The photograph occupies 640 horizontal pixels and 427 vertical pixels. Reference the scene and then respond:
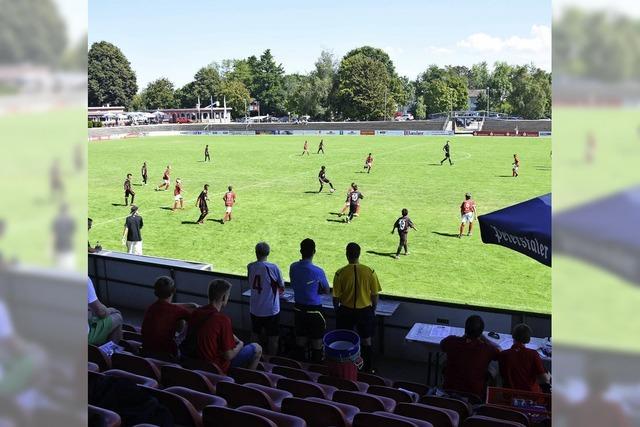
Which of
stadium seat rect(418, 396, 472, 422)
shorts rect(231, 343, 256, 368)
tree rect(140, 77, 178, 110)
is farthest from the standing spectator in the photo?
tree rect(140, 77, 178, 110)

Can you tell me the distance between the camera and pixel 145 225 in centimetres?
1995

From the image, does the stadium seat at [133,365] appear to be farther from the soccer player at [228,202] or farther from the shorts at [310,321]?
the soccer player at [228,202]

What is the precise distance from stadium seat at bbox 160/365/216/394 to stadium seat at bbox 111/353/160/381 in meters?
0.23

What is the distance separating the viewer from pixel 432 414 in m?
4.48

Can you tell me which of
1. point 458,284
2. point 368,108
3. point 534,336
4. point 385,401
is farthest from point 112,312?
point 368,108

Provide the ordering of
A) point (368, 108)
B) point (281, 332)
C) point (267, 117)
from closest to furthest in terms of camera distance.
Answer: point (281, 332), point (368, 108), point (267, 117)

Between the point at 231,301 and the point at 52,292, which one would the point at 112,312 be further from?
the point at 52,292

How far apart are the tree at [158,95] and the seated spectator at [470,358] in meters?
111

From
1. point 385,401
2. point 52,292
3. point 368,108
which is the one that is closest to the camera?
point 52,292

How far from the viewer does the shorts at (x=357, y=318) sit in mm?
7312

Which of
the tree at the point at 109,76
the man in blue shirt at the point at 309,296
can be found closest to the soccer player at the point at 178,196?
the man in blue shirt at the point at 309,296

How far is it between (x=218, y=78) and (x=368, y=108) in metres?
36.9

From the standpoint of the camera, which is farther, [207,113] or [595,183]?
[207,113]

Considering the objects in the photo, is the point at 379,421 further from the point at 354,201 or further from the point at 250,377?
the point at 354,201
